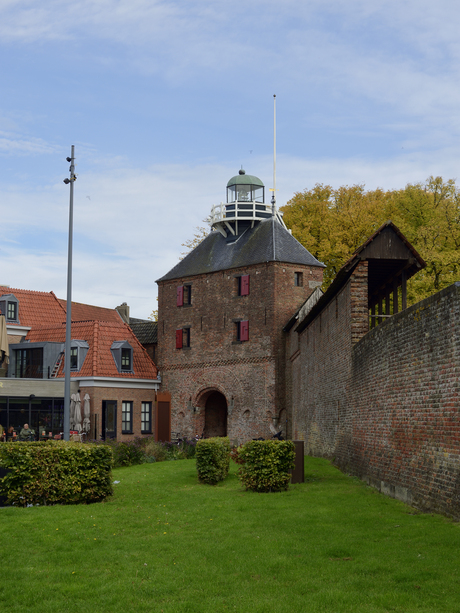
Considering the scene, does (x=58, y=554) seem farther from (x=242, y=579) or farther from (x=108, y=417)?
(x=108, y=417)

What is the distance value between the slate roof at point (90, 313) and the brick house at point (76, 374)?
3.72 metres

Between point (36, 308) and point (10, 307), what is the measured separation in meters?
2.01

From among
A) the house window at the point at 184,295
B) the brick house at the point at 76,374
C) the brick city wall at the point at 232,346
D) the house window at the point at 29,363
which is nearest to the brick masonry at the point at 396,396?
the brick city wall at the point at 232,346

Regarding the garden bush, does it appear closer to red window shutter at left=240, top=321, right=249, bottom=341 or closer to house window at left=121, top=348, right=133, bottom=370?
house window at left=121, top=348, right=133, bottom=370

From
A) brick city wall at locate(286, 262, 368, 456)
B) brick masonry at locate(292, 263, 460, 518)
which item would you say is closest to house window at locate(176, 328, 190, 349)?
brick city wall at locate(286, 262, 368, 456)

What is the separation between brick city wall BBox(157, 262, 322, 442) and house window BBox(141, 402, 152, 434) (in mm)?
1604

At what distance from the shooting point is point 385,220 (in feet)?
131

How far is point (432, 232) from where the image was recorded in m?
35.2

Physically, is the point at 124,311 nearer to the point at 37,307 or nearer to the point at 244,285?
the point at 37,307

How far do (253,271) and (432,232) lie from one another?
964 cm

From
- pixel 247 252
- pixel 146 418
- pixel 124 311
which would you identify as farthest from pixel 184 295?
pixel 124 311

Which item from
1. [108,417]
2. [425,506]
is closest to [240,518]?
[425,506]

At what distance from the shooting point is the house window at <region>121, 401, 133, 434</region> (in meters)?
37.5

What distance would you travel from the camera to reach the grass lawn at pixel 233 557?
709cm
